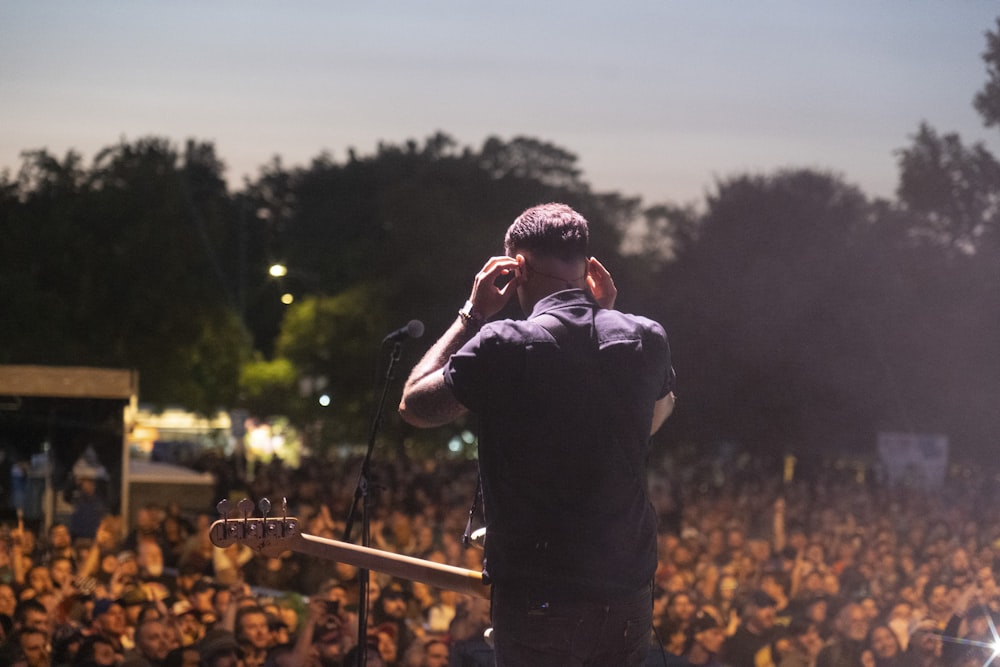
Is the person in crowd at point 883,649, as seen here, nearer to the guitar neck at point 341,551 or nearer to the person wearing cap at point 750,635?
the person wearing cap at point 750,635

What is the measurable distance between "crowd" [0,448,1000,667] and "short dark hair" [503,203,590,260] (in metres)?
1.03

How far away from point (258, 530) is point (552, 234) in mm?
1021

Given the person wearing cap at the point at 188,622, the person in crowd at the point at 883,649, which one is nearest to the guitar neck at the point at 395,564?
the person wearing cap at the point at 188,622

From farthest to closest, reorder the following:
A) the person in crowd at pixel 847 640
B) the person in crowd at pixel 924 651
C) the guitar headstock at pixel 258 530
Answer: the person in crowd at pixel 924 651, the person in crowd at pixel 847 640, the guitar headstock at pixel 258 530

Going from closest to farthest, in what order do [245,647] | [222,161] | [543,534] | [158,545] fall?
[543,534] → [245,647] → [158,545] → [222,161]

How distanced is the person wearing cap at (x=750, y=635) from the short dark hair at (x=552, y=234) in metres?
5.38

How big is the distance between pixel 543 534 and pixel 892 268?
2442cm

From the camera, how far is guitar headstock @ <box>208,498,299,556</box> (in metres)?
3.05

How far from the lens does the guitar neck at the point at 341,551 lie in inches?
121

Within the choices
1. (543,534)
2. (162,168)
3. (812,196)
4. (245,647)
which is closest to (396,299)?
(162,168)

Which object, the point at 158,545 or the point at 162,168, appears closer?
the point at 158,545

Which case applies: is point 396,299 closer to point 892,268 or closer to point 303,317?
point 303,317

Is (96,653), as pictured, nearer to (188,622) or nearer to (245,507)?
(188,622)

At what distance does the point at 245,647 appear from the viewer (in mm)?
6605
